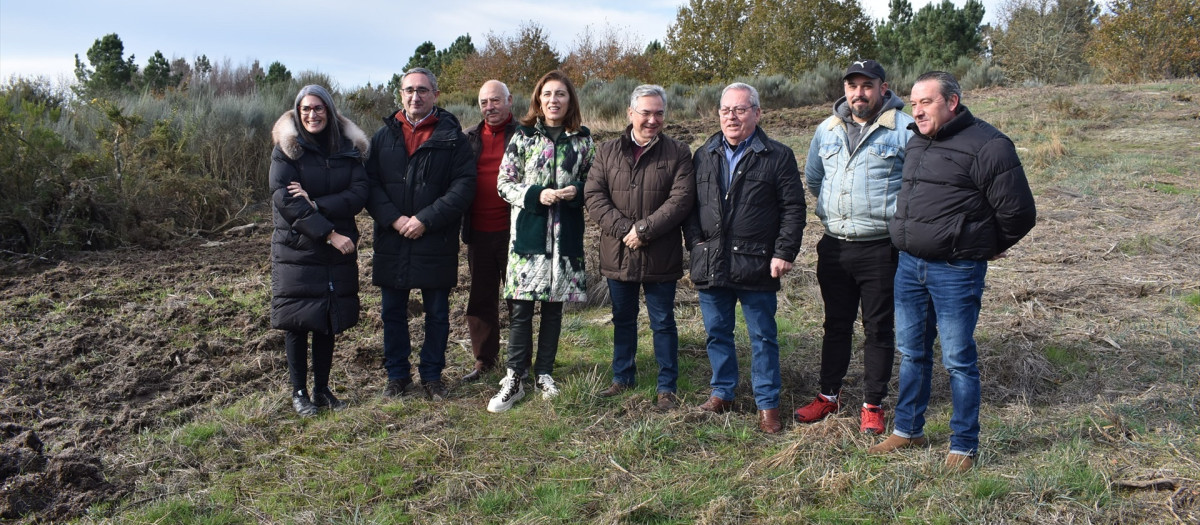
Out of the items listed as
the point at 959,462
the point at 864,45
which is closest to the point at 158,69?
the point at 864,45

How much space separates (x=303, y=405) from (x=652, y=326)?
2067 millimetres

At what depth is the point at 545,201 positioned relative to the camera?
A: 458 centimetres

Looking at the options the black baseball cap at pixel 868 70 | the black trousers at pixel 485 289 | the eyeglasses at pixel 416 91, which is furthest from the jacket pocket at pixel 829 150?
the eyeglasses at pixel 416 91

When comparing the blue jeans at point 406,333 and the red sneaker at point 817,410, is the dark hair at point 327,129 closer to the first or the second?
the blue jeans at point 406,333

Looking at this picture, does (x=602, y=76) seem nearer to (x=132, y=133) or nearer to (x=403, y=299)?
(x=132, y=133)

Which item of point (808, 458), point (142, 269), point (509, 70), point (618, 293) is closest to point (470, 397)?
point (618, 293)

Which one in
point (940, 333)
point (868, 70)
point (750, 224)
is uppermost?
point (868, 70)

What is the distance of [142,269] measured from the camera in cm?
751

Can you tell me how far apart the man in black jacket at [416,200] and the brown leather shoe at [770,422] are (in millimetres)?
1910

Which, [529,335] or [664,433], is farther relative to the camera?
[529,335]

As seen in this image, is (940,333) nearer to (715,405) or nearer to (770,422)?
(770,422)

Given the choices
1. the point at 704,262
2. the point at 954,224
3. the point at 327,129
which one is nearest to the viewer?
the point at 954,224

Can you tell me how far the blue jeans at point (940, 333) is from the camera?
3.62 m

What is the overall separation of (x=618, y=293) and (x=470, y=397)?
1.13 meters
